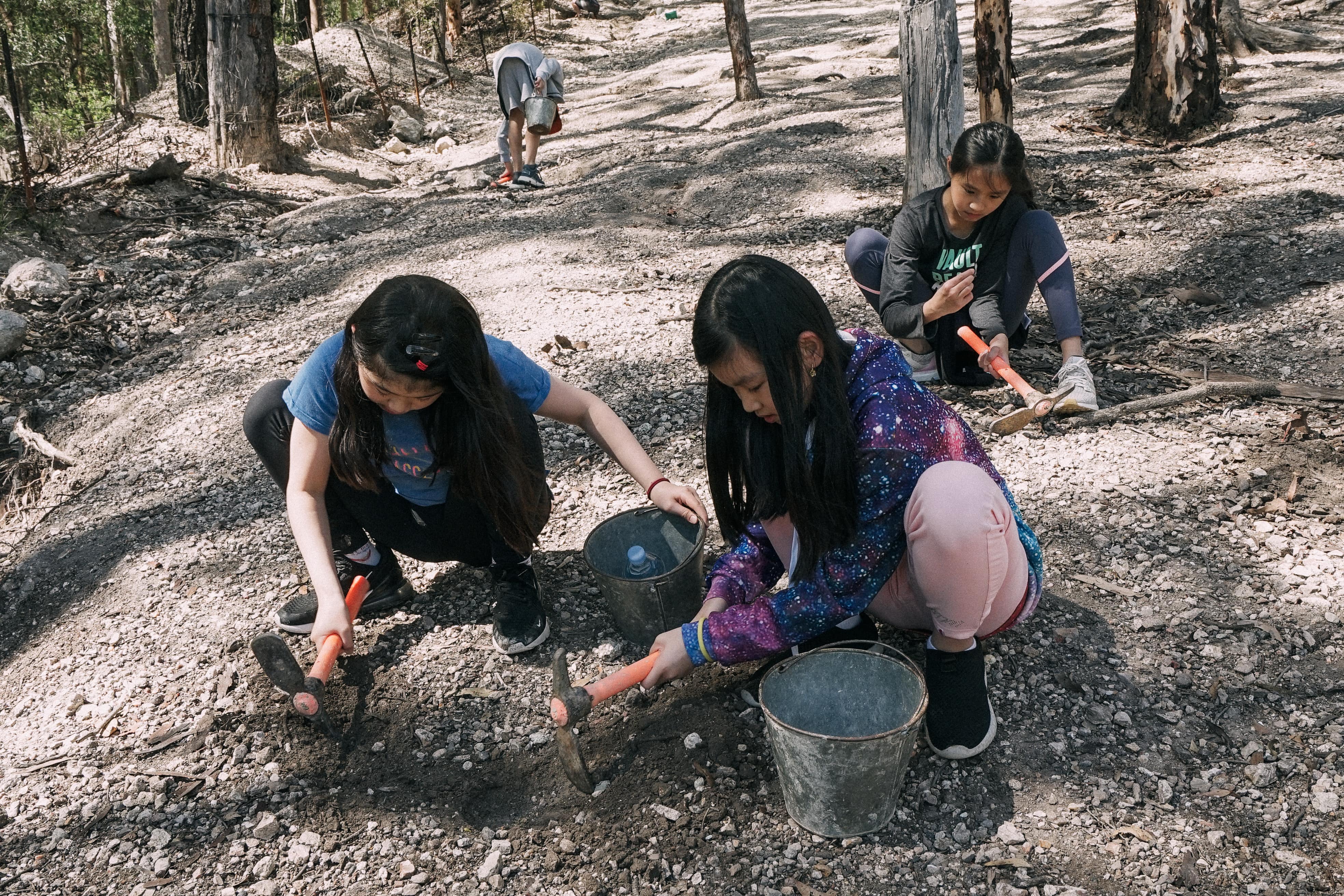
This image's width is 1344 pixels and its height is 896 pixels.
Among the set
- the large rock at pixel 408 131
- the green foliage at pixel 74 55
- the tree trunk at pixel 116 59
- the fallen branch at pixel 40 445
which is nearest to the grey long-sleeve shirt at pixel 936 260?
the fallen branch at pixel 40 445

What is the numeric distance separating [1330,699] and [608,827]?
58.8 inches

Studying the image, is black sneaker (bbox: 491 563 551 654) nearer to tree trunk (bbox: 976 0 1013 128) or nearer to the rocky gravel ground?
the rocky gravel ground

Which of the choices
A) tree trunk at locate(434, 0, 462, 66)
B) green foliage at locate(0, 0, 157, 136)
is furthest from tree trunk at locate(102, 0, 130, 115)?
tree trunk at locate(434, 0, 462, 66)

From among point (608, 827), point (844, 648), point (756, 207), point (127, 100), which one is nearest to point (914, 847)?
point (844, 648)

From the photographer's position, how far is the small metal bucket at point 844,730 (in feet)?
5.34

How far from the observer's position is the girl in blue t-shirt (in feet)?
6.17

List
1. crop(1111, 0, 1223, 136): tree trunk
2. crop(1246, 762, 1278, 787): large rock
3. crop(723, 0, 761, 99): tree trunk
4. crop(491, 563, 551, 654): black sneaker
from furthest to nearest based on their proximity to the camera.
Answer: crop(723, 0, 761, 99): tree trunk, crop(1111, 0, 1223, 136): tree trunk, crop(491, 563, 551, 654): black sneaker, crop(1246, 762, 1278, 787): large rock

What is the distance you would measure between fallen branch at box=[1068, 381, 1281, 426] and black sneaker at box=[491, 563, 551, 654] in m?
1.80

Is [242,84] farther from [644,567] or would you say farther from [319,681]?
[319,681]

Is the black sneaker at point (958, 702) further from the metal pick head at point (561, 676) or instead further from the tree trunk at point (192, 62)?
the tree trunk at point (192, 62)

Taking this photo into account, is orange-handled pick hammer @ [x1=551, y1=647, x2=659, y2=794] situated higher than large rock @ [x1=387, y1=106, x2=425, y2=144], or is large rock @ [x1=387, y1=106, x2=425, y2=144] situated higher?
large rock @ [x1=387, y1=106, x2=425, y2=144]

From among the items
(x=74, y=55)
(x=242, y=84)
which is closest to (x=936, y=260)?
(x=242, y=84)

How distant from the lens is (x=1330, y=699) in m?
1.97

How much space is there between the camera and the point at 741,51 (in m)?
8.45
